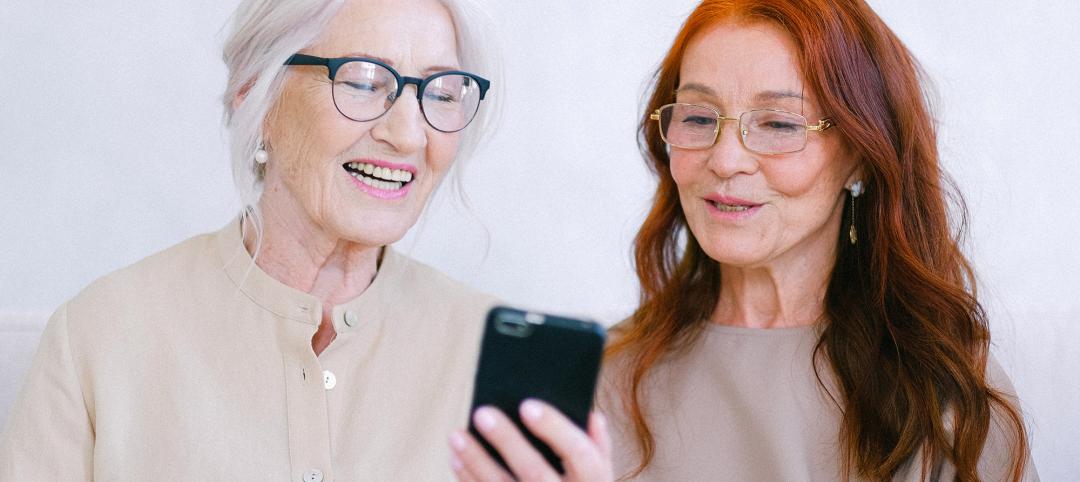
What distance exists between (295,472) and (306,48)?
0.76m

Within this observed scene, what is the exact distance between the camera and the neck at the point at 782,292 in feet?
7.47

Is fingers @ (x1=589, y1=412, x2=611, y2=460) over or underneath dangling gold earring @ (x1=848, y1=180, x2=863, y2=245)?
underneath

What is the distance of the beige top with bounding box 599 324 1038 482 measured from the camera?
86.0 inches

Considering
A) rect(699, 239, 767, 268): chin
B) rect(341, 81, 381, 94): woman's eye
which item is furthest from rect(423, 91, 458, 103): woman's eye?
rect(699, 239, 767, 268): chin

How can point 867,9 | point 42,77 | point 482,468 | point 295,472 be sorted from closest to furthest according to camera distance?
1. point 482,468
2. point 295,472
3. point 867,9
4. point 42,77

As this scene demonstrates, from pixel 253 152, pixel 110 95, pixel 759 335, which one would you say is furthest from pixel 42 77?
pixel 759 335

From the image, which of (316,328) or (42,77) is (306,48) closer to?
(316,328)

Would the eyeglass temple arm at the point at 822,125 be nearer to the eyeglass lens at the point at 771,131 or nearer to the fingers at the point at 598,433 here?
the eyeglass lens at the point at 771,131

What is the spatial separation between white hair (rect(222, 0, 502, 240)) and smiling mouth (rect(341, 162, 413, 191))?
7.7 inches

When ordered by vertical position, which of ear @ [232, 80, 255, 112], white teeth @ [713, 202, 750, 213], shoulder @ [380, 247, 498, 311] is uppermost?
ear @ [232, 80, 255, 112]

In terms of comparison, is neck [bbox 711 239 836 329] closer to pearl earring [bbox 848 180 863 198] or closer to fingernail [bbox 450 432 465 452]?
A: pearl earring [bbox 848 180 863 198]

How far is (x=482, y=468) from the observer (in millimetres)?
1433

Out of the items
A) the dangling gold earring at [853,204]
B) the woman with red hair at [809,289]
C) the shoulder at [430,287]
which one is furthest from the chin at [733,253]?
the shoulder at [430,287]

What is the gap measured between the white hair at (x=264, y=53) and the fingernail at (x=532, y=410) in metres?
0.97
